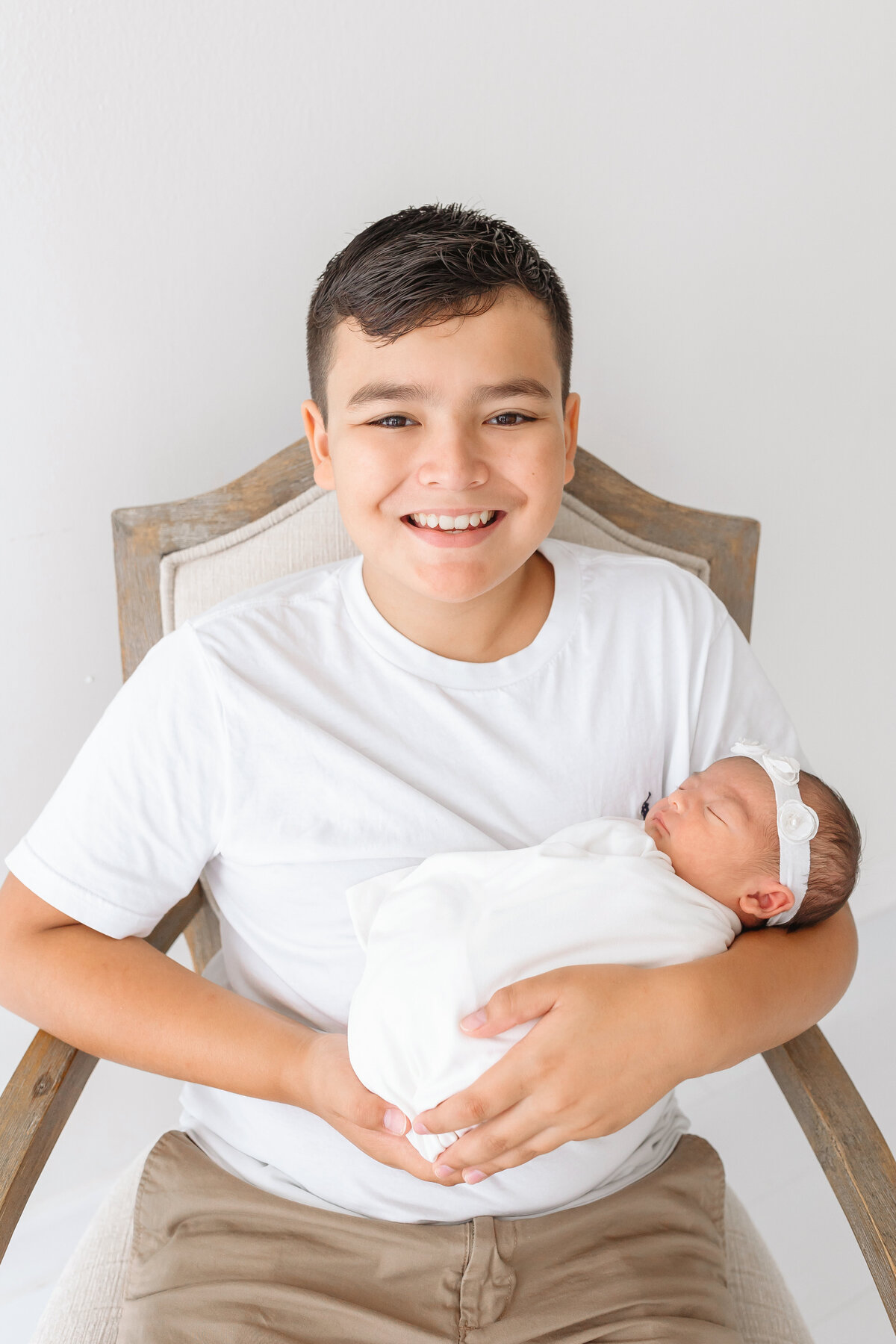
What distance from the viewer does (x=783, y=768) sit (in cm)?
97

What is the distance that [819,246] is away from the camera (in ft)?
5.08

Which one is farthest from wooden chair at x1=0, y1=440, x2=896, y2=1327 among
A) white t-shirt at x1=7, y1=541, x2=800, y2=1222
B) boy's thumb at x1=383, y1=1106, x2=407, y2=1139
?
boy's thumb at x1=383, y1=1106, x2=407, y2=1139

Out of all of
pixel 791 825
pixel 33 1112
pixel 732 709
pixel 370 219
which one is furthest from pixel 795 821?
pixel 370 219

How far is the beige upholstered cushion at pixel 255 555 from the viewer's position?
1132mm

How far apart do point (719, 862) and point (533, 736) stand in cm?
22

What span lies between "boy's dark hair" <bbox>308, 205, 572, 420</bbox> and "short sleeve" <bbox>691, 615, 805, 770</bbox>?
374mm

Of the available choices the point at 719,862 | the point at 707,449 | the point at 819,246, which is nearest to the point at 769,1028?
the point at 719,862

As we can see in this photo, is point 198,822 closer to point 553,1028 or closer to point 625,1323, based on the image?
point 553,1028

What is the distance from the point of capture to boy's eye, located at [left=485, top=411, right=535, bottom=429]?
37.9 inches

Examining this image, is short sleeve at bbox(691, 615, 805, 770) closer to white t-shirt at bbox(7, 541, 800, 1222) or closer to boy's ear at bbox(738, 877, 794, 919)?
white t-shirt at bbox(7, 541, 800, 1222)

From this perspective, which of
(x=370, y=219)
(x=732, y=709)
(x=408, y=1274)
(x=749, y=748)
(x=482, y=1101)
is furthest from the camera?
(x=370, y=219)

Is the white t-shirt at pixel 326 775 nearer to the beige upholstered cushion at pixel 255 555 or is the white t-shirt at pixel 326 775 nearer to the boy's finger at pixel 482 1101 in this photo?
the beige upholstered cushion at pixel 255 555

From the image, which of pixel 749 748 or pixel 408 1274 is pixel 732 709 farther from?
pixel 408 1274

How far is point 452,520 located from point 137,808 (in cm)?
41
